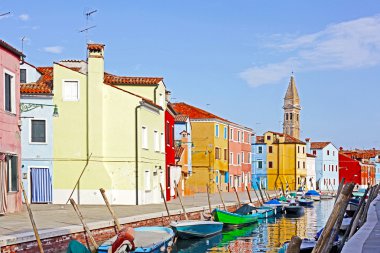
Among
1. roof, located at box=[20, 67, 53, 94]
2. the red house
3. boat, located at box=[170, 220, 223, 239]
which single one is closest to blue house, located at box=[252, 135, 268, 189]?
the red house

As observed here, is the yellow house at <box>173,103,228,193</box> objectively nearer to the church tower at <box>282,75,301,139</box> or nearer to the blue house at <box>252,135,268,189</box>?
the blue house at <box>252,135,268,189</box>

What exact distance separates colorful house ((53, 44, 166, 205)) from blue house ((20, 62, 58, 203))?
0.36 meters

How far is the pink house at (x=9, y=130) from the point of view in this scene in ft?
71.2

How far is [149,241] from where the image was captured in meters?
16.8

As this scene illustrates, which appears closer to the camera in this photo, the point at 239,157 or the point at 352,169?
the point at 239,157

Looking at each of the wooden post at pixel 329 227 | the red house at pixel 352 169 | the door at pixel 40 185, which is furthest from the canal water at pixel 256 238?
the red house at pixel 352 169

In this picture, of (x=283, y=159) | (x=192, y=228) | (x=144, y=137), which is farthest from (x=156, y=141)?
(x=283, y=159)

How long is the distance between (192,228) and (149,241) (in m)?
6.17

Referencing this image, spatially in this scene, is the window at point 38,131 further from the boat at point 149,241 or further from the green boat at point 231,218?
the boat at point 149,241

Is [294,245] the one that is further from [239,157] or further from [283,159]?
[283,159]

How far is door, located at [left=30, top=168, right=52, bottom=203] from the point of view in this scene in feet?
95.8

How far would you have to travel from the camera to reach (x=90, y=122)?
29.7 meters

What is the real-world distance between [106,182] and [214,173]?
2458 centimetres

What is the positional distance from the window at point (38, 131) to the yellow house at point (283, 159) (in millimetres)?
48284
